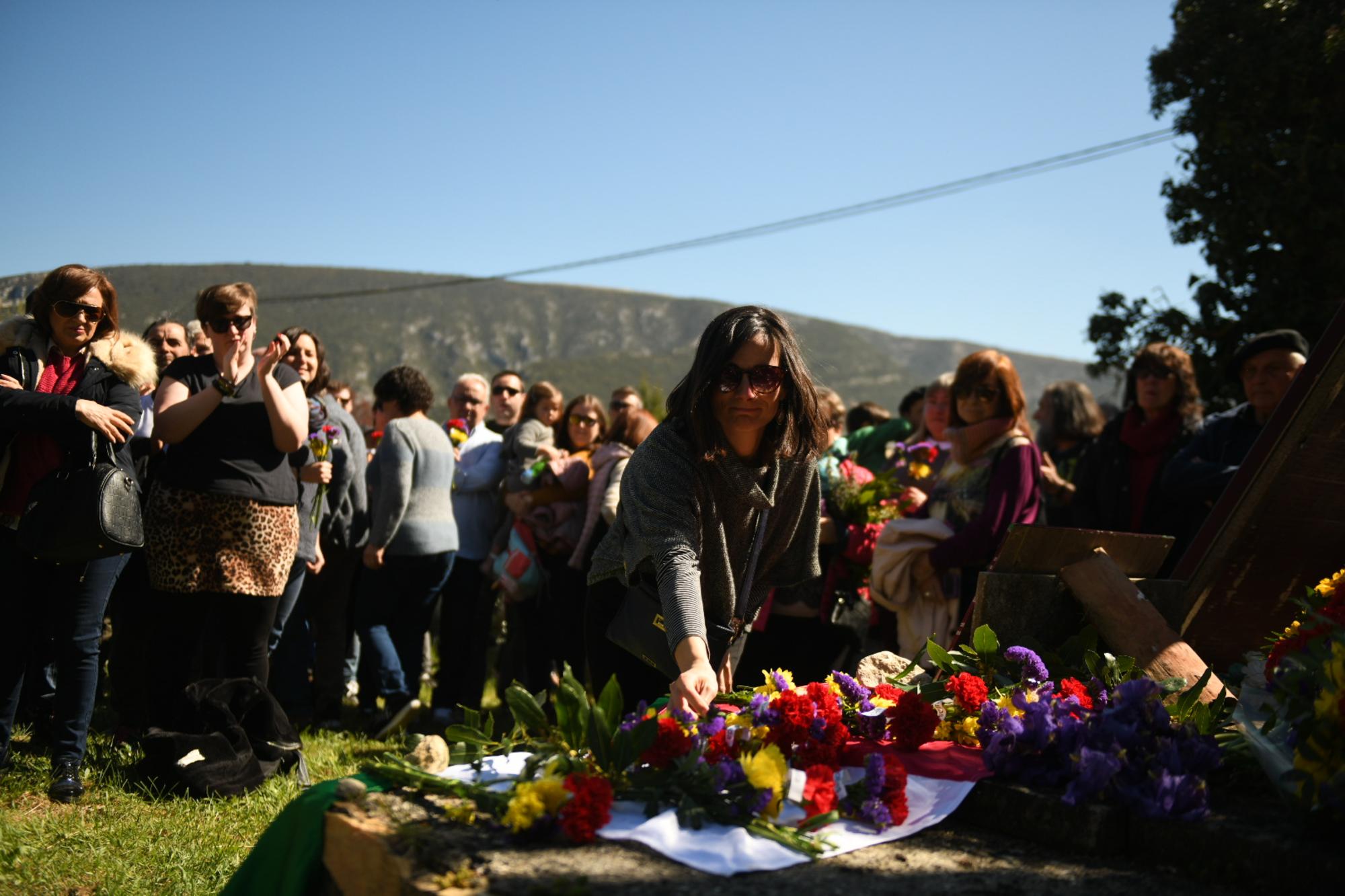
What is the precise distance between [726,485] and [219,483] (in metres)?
2.35

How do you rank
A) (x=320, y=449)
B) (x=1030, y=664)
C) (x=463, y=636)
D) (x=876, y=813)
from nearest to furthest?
(x=876, y=813) < (x=1030, y=664) < (x=320, y=449) < (x=463, y=636)

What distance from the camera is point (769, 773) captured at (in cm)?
222

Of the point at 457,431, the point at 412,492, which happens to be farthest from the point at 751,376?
the point at 457,431

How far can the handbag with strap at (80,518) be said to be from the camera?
3.94 m

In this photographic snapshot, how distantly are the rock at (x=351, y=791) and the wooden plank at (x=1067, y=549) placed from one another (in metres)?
2.21

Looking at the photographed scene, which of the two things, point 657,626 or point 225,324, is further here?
point 225,324

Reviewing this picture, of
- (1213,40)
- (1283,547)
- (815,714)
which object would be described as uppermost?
(1213,40)

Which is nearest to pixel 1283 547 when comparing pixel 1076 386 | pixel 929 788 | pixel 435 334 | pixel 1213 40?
pixel 929 788

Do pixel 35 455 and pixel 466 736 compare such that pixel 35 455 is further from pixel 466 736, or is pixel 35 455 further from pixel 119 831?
pixel 466 736

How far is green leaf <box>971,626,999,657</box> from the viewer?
3.07 metres

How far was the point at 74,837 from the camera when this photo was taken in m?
3.72

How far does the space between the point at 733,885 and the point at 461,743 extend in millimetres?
813

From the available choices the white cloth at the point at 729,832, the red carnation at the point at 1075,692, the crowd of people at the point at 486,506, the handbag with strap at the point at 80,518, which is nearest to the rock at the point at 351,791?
the white cloth at the point at 729,832

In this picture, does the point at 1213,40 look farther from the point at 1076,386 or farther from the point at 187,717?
the point at 187,717
